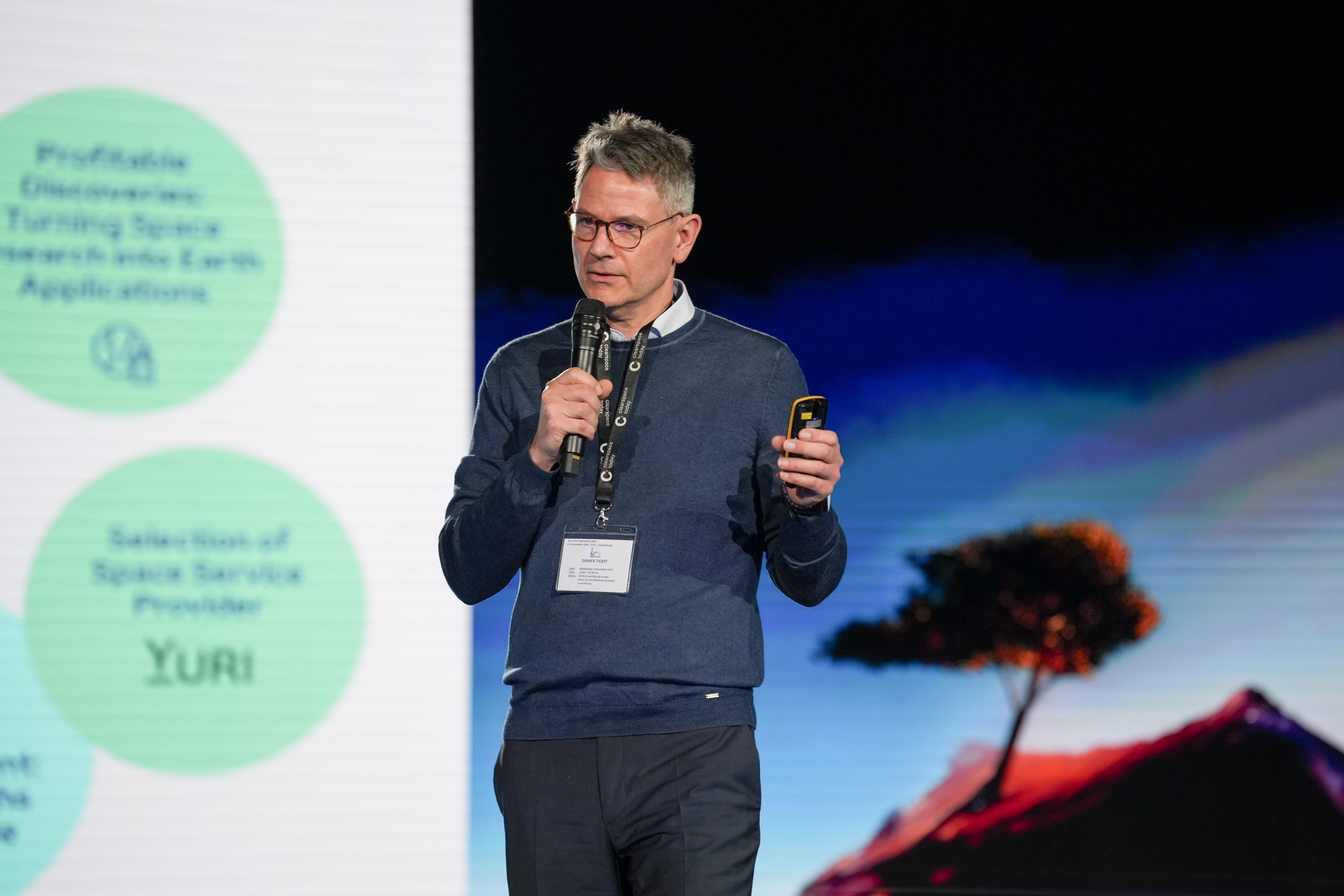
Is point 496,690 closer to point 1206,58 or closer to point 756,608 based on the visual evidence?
point 756,608

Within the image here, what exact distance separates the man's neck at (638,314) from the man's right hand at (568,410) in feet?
0.91

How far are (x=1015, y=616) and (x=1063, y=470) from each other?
44cm

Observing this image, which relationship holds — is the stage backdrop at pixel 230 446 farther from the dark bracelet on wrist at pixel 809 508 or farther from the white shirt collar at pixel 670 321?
the dark bracelet on wrist at pixel 809 508

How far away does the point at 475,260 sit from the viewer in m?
3.31

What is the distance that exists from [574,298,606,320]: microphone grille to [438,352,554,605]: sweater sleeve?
210 millimetres

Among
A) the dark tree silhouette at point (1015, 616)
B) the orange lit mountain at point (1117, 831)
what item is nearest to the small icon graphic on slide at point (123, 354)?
the dark tree silhouette at point (1015, 616)

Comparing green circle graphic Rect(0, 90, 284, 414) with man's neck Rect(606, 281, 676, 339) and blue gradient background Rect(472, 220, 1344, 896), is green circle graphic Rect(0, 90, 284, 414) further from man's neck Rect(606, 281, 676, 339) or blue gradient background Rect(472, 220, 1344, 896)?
man's neck Rect(606, 281, 676, 339)

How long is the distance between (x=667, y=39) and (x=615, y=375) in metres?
1.87

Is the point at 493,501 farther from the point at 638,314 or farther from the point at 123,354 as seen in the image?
the point at 123,354

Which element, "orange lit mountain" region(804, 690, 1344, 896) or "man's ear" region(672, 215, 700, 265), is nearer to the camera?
"man's ear" region(672, 215, 700, 265)

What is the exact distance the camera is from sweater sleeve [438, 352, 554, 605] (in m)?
1.65

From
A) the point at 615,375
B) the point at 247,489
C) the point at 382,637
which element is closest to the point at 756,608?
the point at 615,375

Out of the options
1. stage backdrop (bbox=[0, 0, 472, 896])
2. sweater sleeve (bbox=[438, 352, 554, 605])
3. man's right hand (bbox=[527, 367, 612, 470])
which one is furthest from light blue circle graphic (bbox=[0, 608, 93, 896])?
man's right hand (bbox=[527, 367, 612, 470])

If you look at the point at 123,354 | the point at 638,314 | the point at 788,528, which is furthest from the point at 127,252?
the point at 788,528
